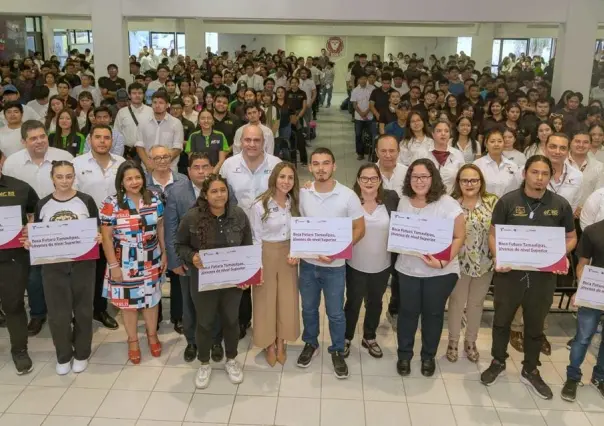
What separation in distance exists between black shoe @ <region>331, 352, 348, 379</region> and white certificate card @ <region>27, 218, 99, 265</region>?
6.10 feet

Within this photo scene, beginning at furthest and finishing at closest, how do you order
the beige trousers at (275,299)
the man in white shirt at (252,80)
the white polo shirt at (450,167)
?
the man in white shirt at (252,80), the white polo shirt at (450,167), the beige trousers at (275,299)

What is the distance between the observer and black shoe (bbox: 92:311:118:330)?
4.82 metres

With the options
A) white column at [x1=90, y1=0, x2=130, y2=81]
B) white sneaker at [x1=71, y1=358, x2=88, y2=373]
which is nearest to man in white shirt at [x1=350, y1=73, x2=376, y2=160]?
white column at [x1=90, y1=0, x2=130, y2=81]

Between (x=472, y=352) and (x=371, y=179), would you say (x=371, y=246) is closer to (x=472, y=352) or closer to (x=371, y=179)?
(x=371, y=179)

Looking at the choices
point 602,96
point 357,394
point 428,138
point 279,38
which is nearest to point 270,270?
point 357,394

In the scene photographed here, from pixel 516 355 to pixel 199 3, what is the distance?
689 cm

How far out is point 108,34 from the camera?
8.78 m

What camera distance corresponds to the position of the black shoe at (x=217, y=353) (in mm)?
4305

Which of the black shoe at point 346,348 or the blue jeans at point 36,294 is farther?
the blue jeans at point 36,294

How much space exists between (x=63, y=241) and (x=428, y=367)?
270cm

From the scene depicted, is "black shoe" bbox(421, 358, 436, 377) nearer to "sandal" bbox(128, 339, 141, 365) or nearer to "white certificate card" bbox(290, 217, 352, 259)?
"white certificate card" bbox(290, 217, 352, 259)

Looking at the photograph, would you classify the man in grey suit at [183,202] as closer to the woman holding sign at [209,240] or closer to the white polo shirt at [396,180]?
the woman holding sign at [209,240]

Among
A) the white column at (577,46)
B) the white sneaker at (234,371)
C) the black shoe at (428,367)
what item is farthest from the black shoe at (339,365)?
the white column at (577,46)

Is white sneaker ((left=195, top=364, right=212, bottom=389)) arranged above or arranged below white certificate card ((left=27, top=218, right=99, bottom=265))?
below
